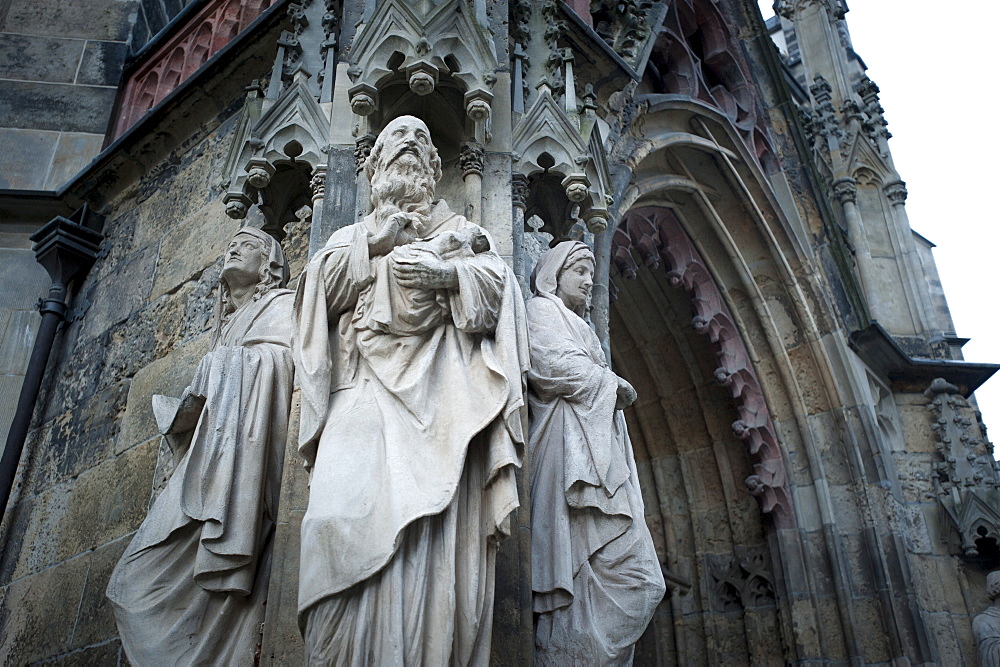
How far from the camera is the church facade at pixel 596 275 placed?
3.93 metres

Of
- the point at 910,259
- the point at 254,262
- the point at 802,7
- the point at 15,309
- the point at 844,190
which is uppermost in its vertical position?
the point at 802,7

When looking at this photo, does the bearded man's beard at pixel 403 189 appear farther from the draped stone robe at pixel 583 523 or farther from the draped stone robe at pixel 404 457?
the draped stone robe at pixel 583 523

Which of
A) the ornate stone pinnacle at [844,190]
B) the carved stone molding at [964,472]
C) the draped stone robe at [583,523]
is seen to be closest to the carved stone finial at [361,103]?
the draped stone robe at [583,523]

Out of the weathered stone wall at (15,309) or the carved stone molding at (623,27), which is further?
the carved stone molding at (623,27)

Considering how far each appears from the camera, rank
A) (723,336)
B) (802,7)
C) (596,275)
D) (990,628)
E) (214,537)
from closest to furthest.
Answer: (214,537), (596,275), (990,628), (723,336), (802,7)

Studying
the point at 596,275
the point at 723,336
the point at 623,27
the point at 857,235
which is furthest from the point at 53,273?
the point at 857,235

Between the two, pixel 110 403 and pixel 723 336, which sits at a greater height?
pixel 723 336

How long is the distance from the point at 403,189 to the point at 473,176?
564 mm

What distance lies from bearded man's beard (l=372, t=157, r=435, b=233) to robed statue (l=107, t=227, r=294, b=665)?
738 mm

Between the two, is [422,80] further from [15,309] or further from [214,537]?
[15,309]

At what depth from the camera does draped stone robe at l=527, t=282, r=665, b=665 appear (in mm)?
3107

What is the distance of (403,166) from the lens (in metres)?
3.34

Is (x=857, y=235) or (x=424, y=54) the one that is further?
(x=857, y=235)

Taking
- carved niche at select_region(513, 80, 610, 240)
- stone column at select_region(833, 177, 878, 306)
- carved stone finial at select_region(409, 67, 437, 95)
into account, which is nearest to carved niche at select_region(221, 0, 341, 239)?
carved stone finial at select_region(409, 67, 437, 95)
